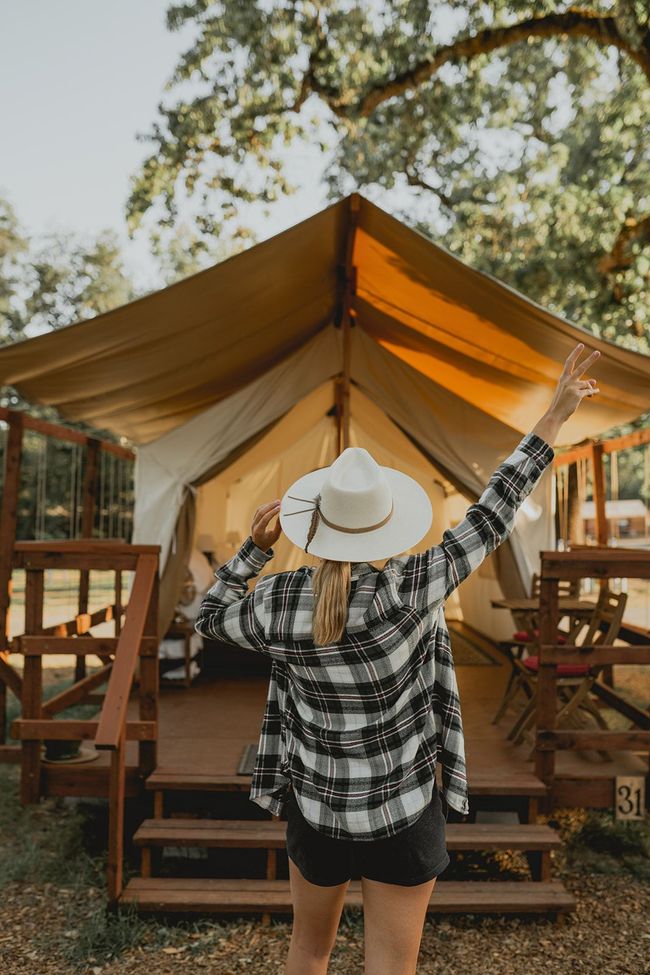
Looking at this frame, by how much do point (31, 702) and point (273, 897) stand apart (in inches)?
56.9

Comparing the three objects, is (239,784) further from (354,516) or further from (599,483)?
(599,483)

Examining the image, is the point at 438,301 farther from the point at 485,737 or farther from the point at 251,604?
the point at 251,604

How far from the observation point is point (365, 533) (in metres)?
1.41

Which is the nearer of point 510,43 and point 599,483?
point 599,483

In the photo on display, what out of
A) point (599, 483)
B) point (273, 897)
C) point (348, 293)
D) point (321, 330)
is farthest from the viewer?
point (599, 483)

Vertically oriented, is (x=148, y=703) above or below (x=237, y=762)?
above

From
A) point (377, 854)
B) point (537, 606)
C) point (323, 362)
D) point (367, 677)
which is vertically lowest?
point (377, 854)

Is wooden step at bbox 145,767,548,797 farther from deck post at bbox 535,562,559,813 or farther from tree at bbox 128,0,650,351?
tree at bbox 128,0,650,351

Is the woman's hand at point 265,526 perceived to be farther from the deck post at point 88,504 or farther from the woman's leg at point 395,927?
the deck post at point 88,504

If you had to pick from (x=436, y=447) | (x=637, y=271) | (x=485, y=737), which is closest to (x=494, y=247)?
(x=637, y=271)

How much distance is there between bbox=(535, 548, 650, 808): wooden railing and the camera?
127 inches

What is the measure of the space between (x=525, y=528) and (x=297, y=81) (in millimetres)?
5176

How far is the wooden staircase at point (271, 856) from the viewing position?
112 inches

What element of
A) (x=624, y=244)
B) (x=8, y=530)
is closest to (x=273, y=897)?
(x=8, y=530)
